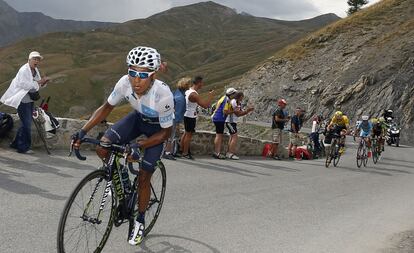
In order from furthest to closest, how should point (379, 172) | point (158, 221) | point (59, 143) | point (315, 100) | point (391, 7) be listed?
point (391, 7), point (315, 100), point (379, 172), point (59, 143), point (158, 221)

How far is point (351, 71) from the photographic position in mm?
49938

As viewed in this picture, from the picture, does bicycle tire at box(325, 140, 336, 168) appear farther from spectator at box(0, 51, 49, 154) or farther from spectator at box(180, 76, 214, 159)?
spectator at box(0, 51, 49, 154)

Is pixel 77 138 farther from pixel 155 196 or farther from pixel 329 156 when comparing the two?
pixel 329 156

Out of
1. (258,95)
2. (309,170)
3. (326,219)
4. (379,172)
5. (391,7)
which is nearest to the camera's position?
(326,219)

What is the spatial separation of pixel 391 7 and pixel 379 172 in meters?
51.3

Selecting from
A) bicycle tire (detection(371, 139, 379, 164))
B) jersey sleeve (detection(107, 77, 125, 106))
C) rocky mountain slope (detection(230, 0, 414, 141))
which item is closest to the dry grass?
rocky mountain slope (detection(230, 0, 414, 141))

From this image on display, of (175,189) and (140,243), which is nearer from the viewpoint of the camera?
(140,243)

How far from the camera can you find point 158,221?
21.2ft

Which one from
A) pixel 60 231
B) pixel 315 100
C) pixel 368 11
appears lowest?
pixel 60 231

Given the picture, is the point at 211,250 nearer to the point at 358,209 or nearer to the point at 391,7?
the point at 358,209

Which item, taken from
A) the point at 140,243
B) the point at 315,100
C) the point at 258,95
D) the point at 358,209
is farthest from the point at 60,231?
the point at 258,95

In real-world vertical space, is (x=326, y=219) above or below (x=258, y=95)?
below

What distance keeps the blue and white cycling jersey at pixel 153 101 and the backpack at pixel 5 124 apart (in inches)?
252

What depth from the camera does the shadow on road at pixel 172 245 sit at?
537cm
